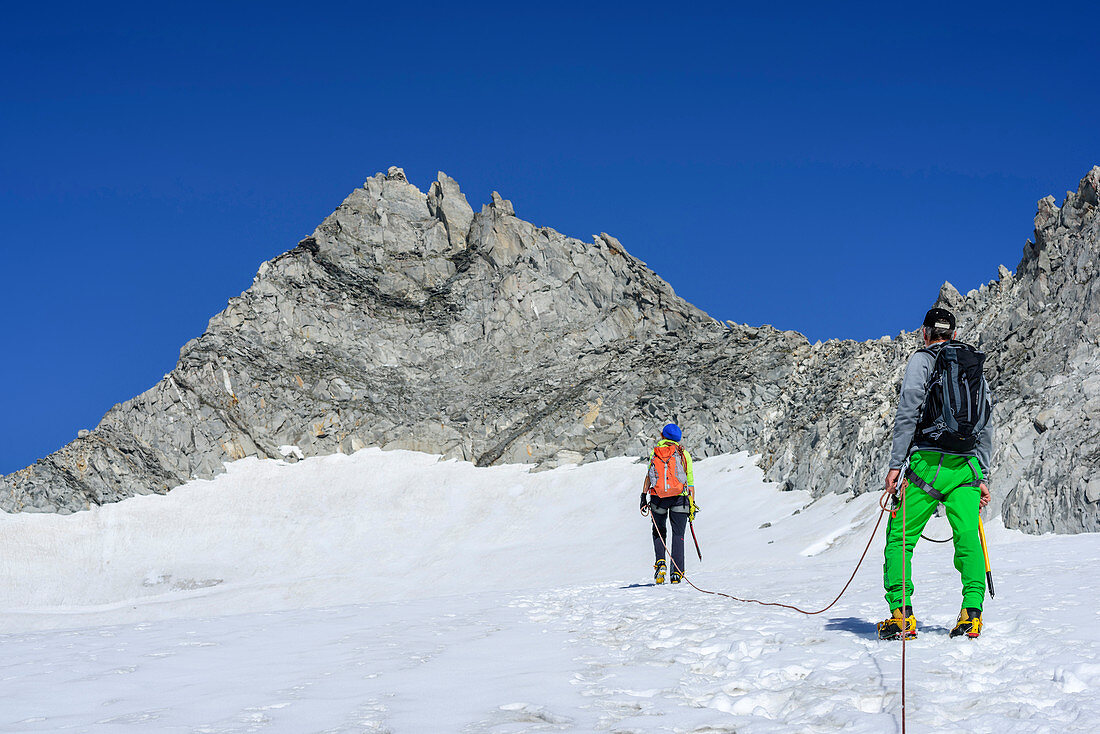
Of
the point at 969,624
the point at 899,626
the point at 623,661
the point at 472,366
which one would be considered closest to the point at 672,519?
the point at 623,661

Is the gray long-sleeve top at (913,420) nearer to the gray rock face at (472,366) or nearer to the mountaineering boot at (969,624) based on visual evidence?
the mountaineering boot at (969,624)

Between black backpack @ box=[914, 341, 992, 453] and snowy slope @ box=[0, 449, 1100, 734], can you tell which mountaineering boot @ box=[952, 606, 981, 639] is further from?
black backpack @ box=[914, 341, 992, 453]

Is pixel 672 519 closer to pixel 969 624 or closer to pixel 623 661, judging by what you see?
pixel 623 661

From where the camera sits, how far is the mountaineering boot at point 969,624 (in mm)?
5961

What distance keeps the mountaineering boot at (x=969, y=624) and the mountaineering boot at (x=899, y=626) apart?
0.29m

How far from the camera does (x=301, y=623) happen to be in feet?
32.5

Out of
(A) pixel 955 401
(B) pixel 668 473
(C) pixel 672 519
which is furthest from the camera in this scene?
(C) pixel 672 519

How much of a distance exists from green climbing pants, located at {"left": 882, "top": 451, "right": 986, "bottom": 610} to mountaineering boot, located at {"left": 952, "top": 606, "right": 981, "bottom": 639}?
0.05 metres

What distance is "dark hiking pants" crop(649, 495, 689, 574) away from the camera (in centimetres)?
1285

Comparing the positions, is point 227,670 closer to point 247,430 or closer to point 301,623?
point 301,623

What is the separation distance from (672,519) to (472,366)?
46.3 metres

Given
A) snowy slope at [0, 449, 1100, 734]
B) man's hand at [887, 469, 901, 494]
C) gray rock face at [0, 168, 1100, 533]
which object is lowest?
snowy slope at [0, 449, 1100, 734]

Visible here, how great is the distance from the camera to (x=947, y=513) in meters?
6.38

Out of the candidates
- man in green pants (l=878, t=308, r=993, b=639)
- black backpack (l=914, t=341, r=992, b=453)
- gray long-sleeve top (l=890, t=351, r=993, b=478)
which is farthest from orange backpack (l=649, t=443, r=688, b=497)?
black backpack (l=914, t=341, r=992, b=453)
